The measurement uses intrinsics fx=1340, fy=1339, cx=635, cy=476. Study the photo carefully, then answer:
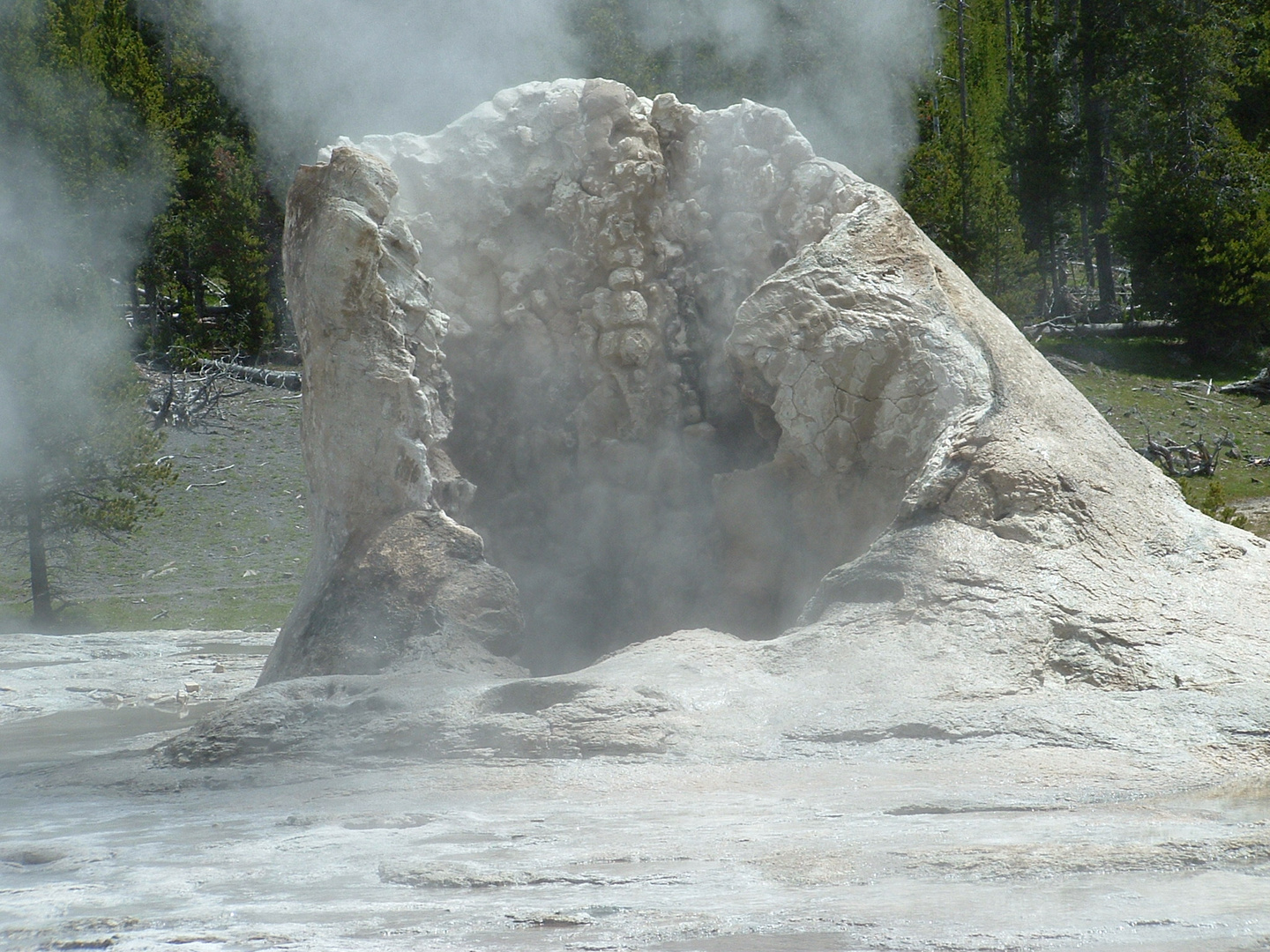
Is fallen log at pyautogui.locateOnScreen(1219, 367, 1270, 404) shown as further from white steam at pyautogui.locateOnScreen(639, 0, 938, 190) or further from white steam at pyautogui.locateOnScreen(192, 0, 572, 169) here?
white steam at pyautogui.locateOnScreen(192, 0, 572, 169)

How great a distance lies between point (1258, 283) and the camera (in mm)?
20609

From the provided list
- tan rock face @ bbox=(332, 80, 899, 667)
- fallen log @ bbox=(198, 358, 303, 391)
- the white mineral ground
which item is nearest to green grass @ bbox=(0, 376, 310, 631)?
fallen log @ bbox=(198, 358, 303, 391)

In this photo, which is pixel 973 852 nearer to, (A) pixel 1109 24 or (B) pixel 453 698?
(B) pixel 453 698

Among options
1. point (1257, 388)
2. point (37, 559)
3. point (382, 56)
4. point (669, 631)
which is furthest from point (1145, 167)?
point (669, 631)

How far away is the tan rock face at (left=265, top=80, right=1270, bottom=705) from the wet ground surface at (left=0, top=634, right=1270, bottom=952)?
600 millimetres

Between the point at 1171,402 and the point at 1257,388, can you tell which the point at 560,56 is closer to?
the point at 1171,402

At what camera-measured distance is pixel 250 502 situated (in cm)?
1786

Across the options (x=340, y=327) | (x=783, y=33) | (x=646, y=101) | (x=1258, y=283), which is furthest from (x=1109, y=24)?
(x=340, y=327)

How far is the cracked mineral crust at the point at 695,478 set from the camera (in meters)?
4.72

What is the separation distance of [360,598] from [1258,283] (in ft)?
61.3

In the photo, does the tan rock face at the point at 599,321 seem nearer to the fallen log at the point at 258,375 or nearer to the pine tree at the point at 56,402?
the pine tree at the point at 56,402

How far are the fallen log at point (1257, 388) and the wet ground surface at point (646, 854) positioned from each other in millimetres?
17711

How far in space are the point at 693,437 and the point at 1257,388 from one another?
15.9 meters

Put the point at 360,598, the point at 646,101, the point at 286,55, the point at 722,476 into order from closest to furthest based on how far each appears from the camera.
A: the point at 360,598 → the point at 722,476 → the point at 646,101 → the point at 286,55
